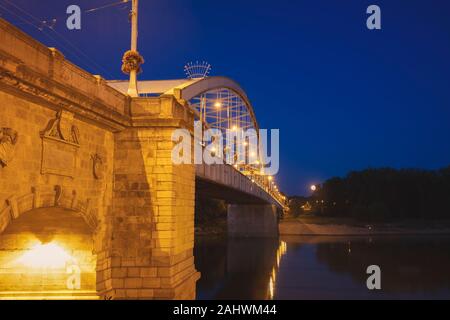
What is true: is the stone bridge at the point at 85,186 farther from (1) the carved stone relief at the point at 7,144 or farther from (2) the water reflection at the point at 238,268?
(2) the water reflection at the point at 238,268

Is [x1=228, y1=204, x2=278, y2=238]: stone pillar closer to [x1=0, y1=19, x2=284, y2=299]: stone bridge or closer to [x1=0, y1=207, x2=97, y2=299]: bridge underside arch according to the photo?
[x1=0, y1=19, x2=284, y2=299]: stone bridge

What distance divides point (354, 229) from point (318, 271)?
2249 inches

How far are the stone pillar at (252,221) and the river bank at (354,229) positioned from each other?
11.1 m

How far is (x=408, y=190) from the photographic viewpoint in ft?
382

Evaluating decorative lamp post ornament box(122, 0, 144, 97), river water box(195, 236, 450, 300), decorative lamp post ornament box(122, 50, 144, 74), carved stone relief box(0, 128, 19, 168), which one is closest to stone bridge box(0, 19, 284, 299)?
carved stone relief box(0, 128, 19, 168)

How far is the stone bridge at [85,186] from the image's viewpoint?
11141mm

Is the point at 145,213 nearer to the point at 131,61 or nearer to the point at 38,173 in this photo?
the point at 38,173

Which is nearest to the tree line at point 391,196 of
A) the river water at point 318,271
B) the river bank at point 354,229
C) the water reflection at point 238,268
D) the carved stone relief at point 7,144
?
the river bank at point 354,229

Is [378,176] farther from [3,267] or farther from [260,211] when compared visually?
[3,267]

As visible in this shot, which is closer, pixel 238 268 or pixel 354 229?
pixel 238 268

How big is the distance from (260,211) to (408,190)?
52.3 metres

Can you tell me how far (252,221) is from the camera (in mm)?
84562

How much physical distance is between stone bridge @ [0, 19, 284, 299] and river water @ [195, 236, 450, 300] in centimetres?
1935

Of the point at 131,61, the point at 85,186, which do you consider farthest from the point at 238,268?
the point at 85,186
